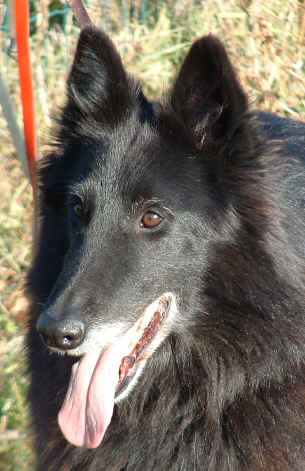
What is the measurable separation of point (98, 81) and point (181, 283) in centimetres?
93

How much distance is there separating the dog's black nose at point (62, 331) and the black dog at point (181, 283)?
0.16ft

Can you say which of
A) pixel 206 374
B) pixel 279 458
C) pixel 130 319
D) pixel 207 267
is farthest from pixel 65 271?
pixel 279 458

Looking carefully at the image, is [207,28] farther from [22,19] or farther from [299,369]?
[299,369]

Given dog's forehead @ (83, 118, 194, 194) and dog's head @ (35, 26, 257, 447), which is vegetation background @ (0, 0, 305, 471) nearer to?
dog's head @ (35, 26, 257, 447)

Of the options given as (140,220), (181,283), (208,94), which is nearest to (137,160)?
(140,220)

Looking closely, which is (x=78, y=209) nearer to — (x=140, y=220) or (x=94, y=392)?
(x=140, y=220)

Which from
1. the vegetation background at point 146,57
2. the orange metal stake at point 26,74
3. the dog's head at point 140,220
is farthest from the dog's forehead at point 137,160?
the vegetation background at point 146,57

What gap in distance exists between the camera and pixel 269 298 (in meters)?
2.55

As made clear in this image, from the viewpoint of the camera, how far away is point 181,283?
8.45 feet

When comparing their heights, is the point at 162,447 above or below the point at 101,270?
below

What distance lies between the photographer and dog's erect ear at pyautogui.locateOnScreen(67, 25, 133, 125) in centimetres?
261

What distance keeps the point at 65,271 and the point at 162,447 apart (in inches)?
33.1

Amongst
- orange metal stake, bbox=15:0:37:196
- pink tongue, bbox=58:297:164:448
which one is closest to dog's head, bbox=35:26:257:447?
pink tongue, bbox=58:297:164:448

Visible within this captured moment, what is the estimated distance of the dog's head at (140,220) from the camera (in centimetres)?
242
